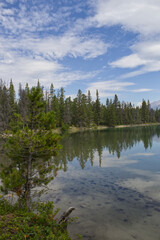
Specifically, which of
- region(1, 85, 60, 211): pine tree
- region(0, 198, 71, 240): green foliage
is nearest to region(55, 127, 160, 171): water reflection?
region(1, 85, 60, 211): pine tree

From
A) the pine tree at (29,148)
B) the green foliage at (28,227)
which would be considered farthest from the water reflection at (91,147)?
Result: the green foliage at (28,227)

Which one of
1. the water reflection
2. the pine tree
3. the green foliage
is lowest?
the water reflection

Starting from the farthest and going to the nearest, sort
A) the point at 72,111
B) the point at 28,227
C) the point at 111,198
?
the point at 72,111
the point at 111,198
the point at 28,227

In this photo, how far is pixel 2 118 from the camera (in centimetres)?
5853

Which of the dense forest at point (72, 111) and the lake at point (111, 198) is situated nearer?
the lake at point (111, 198)

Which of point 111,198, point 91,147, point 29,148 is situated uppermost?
point 29,148

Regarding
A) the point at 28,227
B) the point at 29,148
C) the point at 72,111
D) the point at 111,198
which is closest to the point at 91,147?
the point at 111,198

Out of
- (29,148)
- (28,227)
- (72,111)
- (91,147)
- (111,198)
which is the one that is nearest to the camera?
(28,227)

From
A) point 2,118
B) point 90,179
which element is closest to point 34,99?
point 90,179

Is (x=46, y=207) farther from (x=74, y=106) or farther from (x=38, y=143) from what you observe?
(x=74, y=106)

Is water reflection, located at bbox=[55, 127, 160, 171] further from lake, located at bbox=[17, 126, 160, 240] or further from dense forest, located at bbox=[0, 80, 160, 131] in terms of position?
dense forest, located at bbox=[0, 80, 160, 131]

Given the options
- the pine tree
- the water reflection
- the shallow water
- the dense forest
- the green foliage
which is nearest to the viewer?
the green foliage

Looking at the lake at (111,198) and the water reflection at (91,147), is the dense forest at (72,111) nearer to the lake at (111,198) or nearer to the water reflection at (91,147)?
the water reflection at (91,147)

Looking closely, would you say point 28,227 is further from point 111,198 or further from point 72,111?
point 72,111
